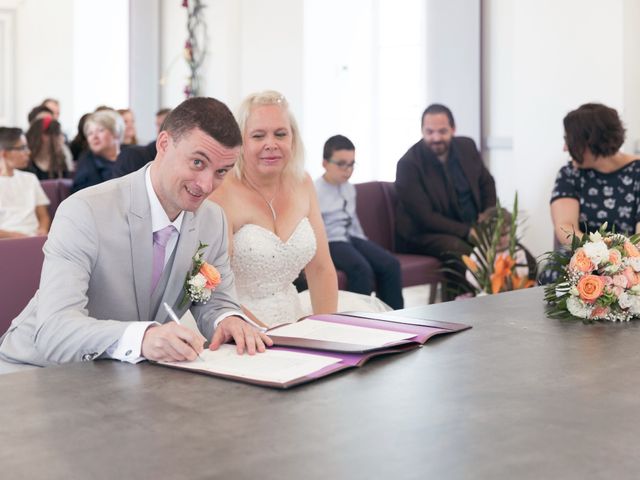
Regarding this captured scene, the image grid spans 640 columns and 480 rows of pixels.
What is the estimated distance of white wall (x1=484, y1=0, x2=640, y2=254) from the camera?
6801 millimetres

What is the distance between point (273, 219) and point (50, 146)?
16.3 ft

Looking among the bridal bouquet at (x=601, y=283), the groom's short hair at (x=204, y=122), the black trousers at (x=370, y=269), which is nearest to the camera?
the groom's short hair at (x=204, y=122)

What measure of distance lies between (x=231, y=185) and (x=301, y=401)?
2080mm

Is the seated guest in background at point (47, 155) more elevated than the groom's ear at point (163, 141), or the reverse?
the seated guest in background at point (47, 155)

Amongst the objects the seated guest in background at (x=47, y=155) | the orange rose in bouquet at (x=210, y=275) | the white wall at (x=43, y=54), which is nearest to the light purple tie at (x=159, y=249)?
the orange rose in bouquet at (x=210, y=275)

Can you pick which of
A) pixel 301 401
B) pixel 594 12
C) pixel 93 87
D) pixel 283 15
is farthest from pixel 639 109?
pixel 93 87

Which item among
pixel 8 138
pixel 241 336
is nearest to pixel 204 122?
pixel 241 336

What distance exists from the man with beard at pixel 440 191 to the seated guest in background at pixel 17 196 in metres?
2.43

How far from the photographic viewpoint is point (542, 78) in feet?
23.5

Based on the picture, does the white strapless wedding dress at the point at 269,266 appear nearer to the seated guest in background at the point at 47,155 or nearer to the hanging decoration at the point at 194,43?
the seated guest in background at the point at 47,155

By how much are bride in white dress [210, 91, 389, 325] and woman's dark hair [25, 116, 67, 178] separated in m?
4.76

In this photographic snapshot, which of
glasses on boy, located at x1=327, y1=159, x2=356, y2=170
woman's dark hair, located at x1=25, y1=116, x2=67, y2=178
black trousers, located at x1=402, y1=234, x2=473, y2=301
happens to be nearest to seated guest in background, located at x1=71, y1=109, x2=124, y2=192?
woman's dark hair, located at x1=25, y1=116, x2=67, y2=178

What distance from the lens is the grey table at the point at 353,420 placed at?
156cm

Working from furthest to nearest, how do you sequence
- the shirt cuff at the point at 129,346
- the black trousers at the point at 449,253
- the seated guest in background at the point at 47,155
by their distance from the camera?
the seated guest in background at the point at 47,155, the black trousers at the point at 449,253, the shirt cuff at the point at 129,346
